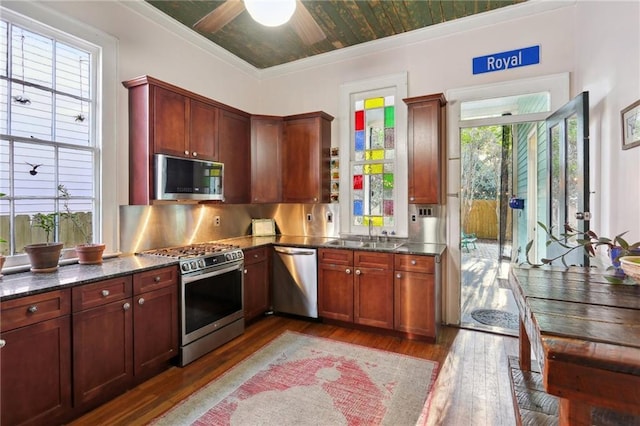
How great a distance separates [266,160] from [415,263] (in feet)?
7.18

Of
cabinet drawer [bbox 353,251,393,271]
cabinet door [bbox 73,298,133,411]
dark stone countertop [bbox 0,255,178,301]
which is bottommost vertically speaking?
cabinet door [bbox 73,298,133,411]

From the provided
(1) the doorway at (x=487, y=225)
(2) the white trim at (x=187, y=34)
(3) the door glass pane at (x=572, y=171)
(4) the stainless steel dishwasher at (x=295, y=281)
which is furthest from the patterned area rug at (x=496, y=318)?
(2) the white trim at (x=187, y=34)

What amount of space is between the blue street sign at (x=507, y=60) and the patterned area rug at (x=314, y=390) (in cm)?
294

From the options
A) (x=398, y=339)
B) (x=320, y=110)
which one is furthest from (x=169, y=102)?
(x=398, y=339)

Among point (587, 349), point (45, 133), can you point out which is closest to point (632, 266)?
point (587, 349)

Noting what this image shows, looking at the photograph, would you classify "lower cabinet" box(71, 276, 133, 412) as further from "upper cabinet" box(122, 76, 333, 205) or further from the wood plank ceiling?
the wood plank ceiling

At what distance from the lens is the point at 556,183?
2861 mm

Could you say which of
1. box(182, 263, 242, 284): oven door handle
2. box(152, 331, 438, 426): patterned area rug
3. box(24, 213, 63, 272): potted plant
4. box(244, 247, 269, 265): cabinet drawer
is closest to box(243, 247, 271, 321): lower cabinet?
box(244, 247, 269, 265): cabinet drawer

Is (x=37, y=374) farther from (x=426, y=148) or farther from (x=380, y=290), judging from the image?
(x=426, y=148)

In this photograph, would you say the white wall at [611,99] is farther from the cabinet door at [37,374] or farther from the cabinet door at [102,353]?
the cabinet door at [37,374]

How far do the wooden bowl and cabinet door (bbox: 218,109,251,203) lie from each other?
3.29 metres

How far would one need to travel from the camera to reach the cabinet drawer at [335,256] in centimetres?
342

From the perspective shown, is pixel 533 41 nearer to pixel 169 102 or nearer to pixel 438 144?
pixel 438 144

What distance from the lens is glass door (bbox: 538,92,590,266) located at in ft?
7.38
